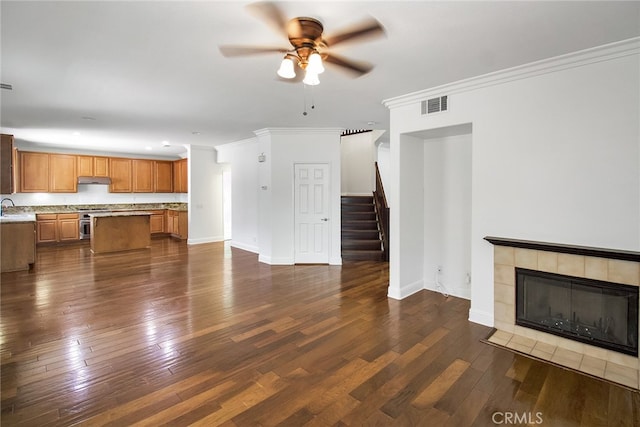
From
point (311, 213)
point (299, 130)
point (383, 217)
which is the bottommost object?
point (383, 217)

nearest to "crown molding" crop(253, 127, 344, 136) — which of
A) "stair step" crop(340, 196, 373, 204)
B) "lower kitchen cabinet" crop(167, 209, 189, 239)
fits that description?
"stair step" crop(340, 196, 373, 204)

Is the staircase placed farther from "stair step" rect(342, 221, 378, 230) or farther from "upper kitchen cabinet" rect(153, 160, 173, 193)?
"upper kitchen cabinet" rect(153, 160, 173, 193)

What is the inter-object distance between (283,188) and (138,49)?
3.69 m

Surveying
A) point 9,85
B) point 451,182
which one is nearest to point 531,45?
point 451,182

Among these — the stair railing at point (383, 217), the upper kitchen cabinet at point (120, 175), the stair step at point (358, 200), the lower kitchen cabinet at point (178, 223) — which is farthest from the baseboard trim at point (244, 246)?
the upper kitchen cabinet at point (120, 175)

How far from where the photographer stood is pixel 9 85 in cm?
354

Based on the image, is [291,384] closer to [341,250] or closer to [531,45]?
[531,45]

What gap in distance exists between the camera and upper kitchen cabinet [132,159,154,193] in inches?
377

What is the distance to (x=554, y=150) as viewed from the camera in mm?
2922

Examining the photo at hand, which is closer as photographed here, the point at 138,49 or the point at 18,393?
the point at 18,393

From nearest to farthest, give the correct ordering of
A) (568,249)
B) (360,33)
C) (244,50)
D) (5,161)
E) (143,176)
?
(360,33), (244,50), (568,249), (5,161), (143,176)

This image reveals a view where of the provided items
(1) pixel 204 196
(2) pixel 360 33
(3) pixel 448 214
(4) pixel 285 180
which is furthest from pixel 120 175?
(2) pixel 360 33

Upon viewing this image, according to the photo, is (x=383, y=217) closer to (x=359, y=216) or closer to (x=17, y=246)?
(x=359, y=216)

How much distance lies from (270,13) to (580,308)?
3549 mm
